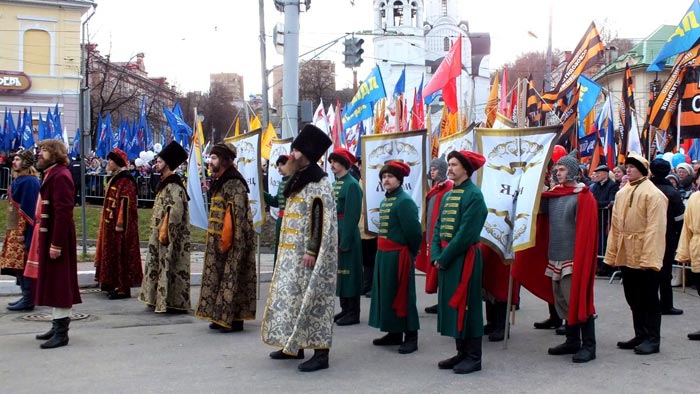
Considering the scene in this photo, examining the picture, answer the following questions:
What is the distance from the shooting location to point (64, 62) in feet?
143

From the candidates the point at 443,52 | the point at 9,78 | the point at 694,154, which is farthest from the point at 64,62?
the point at 443,52

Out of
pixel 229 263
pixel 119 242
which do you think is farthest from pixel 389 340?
pixel 119 242

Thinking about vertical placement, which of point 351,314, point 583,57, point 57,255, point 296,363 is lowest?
point 296,363

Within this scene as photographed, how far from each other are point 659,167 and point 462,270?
10.2 feet

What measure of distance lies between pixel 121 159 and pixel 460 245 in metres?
5.43

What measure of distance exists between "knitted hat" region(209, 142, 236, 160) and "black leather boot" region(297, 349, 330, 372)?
8.64ft

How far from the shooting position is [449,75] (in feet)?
52.2

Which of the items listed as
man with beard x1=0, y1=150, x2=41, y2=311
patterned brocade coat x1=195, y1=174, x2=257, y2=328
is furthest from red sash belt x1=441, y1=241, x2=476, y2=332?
man with beard x1=0, y1=150, x2=41, y2=311

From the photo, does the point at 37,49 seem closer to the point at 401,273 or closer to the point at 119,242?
the point at 119,242

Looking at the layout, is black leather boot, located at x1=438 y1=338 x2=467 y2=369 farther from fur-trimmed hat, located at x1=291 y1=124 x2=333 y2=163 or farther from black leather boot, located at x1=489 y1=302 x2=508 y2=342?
fur-trimmed hat, located at x1=291 y1=124 x2=333 y2=163

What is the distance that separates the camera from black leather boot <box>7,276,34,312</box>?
8.96 meters

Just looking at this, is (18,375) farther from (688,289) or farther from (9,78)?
(9,78)

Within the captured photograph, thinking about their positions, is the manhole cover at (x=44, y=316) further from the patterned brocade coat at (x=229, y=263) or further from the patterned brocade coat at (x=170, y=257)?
the patterned brocade coat at (x=229, y=263)

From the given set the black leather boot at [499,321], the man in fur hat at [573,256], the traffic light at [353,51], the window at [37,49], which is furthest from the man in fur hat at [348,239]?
the window at [37,49]
